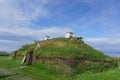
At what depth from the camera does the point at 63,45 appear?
43.5 metres

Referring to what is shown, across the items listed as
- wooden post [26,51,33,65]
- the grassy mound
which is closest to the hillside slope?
the grassy mound

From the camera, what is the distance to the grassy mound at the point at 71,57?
122 feet

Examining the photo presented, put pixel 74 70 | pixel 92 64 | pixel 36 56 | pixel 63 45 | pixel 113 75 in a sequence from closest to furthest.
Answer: pixel 113 75
pixel 74 70
pixel 92 64
pixel 63 45
pixel 36 56

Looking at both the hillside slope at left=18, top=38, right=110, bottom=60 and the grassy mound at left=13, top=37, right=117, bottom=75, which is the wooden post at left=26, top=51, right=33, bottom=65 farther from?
the grassy mound at left=13, top=37, right=117, bottom=75

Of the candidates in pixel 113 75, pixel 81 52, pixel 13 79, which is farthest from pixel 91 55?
pixel 13 79

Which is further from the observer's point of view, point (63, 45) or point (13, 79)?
point (63, 45)

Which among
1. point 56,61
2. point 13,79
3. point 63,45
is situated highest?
point 63,45

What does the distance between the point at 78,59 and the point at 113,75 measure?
7960 millimetres

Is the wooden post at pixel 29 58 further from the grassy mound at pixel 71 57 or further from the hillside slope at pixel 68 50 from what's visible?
the grassy mound at pixel 71 57

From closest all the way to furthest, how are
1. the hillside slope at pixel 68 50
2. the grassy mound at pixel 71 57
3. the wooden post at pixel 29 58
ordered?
the grassy mound at pixel 71 57
the hillside slope at pixel 68 50
the wooden post at pixel 29 58

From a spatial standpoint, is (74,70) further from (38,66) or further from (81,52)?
(38,66)

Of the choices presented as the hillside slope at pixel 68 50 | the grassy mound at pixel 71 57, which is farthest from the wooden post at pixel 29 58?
the grassy mound at pixel 71 57

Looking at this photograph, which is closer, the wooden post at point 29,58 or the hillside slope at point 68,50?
the hillside slope at point 68,50

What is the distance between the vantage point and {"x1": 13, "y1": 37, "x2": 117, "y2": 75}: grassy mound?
37.1 m
